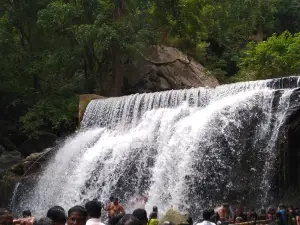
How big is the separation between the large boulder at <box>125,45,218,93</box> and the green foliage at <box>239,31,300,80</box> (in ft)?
6.39

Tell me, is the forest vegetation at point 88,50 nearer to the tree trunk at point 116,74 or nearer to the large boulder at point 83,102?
the tree trunk at point 116,74

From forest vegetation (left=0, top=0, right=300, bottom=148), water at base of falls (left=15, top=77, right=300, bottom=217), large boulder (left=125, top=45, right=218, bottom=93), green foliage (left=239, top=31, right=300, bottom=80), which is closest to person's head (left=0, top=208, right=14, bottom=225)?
water at base of falls (left=15, top=77, right=300, bottom=217)

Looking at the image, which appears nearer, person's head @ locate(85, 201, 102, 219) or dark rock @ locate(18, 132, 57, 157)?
person's head @ locate(85, 201, 102, 219)

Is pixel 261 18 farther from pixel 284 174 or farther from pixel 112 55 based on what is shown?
pixel 284 174

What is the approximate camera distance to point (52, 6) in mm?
22234

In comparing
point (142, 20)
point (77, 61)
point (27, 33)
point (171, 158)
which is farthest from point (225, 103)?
point (27, 33)

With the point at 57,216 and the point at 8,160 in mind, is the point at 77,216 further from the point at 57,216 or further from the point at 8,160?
the point at 8,160

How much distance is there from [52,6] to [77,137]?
272 inches

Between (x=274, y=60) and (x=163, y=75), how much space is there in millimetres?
4823

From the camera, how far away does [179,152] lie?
14.3 meters

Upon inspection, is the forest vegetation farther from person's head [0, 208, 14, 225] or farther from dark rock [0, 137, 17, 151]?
person's head [0, 208, 14, 225]

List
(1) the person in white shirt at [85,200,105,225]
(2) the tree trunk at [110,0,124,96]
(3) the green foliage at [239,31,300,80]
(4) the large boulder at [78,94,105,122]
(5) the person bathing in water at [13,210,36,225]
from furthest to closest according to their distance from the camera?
(2) the tree trunk at [110,0,124,96]
(3) the green foliage at [239,31,300,80]
(4) the large boulder at [78,94,105,122]
(5) the person bathing in water at [13,210,36,225]
(1) the person in white shirt at [85,200,105,225]

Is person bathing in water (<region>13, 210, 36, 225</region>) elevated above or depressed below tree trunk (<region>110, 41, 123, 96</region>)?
below

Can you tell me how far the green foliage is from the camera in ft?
69.0
